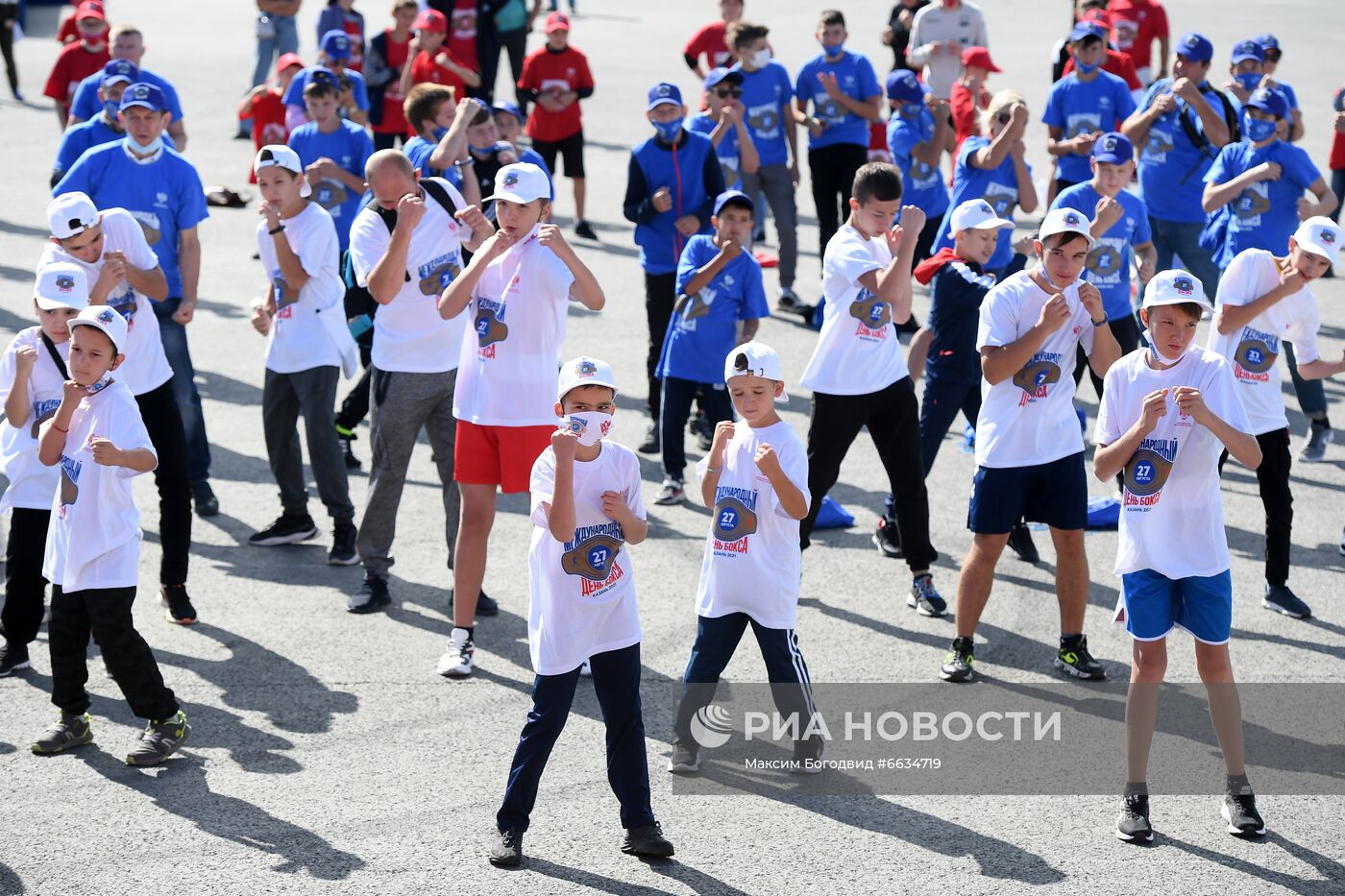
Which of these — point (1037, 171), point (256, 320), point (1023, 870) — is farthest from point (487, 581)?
point (1037, 171)

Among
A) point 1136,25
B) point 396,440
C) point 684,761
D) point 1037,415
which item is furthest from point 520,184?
point 1136,25

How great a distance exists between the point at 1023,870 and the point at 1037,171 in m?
13.8

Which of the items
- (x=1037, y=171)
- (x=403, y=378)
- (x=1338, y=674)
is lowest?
(x=1338, y=674)

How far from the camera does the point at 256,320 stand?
8695mm

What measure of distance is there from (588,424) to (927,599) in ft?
9.73

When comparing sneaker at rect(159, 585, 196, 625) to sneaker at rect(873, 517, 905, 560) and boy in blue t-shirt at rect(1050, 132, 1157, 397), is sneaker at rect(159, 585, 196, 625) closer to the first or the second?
sneaker at rect(873, 517, 905, 560)

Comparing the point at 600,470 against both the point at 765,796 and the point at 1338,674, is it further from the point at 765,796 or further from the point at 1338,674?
the point at 1338,674

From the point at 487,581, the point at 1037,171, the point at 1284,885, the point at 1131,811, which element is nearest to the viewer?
the point at 1284,885

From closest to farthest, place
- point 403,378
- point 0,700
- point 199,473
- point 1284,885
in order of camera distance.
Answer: point 1284,885, point 0,700, point 403,378, point 199,473

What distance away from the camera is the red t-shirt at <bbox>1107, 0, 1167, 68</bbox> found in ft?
58.2

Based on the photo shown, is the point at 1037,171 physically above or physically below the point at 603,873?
above

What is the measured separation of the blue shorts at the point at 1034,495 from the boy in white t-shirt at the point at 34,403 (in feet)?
13.0

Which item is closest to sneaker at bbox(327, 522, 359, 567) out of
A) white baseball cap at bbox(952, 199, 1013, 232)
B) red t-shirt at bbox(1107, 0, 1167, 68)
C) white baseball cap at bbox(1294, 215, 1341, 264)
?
white baseball cap at bbox(952, 199, 1013, 232)

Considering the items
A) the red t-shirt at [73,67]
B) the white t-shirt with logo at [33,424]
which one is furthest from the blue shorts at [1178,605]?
the red t-shirt at [73,67]
